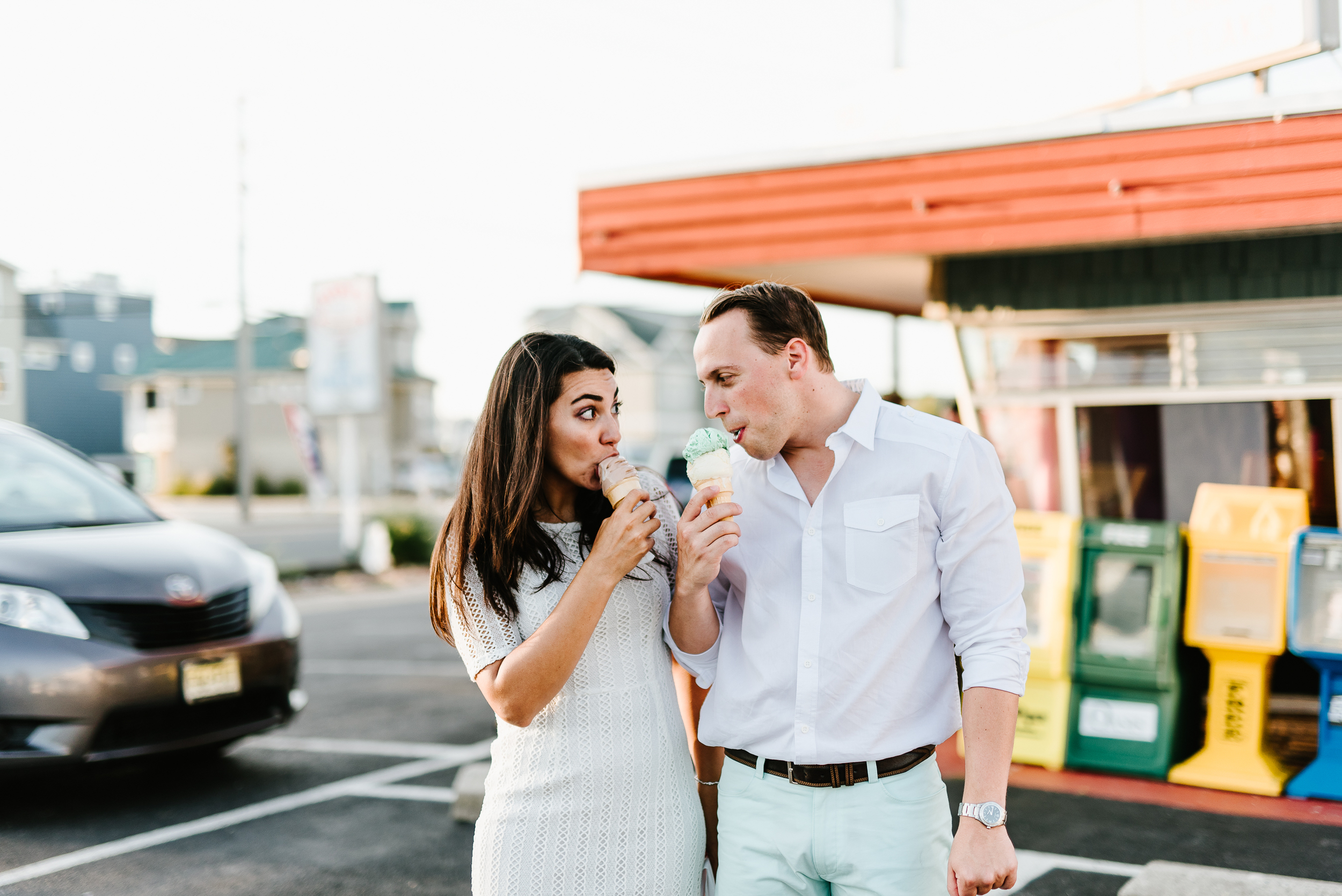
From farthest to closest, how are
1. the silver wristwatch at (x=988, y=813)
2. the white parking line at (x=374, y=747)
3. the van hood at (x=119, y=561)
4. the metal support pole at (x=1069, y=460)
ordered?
1. the metal support pole at (x=1069, y=460)
2. the white parking line at (x=374, y=747)
3. the van hood at (x=119, y=561)
4. the silver wristwatch at (x=988, y=813)

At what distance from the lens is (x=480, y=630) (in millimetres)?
2176

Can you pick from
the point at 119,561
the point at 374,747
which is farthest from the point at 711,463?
Result: the point at 374,747

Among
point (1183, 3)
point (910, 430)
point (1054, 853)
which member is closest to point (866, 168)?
point (1183, 3)

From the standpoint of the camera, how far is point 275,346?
52625 millimetres

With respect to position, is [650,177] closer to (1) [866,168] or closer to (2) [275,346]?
(1) [866,168]

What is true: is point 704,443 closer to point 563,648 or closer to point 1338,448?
point 563,648

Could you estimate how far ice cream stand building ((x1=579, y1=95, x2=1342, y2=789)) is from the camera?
5.73 meters

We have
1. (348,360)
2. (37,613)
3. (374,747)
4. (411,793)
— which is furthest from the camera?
(348,360)

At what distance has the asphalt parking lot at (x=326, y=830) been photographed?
4.32m

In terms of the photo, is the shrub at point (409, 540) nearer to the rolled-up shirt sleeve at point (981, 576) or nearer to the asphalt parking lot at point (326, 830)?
the asphalt parking lot at point (326, 830)

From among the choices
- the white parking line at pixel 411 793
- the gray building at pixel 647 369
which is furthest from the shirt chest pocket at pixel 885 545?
the gray building at pixel 647 369

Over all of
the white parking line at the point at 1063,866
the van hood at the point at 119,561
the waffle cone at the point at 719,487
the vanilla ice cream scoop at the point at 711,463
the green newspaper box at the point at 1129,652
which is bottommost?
the white parking line at the point at 1063,866

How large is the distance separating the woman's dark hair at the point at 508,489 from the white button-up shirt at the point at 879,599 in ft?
1.65

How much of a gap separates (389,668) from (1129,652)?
6431 millimetres
